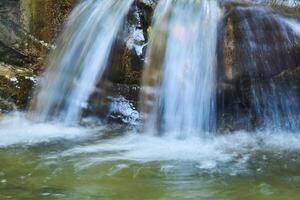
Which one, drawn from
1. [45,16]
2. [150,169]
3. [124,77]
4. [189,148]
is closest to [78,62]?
[124,77]

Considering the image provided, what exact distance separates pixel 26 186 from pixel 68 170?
52 centimetres

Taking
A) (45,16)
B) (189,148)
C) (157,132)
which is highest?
(45,16)

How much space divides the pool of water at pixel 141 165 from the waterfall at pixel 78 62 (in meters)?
0.43

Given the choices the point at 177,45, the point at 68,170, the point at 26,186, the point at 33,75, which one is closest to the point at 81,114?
the point at 33,75

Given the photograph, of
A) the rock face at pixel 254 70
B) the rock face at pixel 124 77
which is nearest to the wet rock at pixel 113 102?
the rock face at pixel 124 77

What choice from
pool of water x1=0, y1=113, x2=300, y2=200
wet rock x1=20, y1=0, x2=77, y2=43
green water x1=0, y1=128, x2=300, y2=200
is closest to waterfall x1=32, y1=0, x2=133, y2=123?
wet rock x1=20, y1=0, x2=77, y2=43

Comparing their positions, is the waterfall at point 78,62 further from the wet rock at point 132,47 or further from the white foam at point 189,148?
the white foam at point 189,148

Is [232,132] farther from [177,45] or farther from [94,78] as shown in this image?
[94,78]

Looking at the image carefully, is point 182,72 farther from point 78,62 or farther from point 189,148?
point 78,62

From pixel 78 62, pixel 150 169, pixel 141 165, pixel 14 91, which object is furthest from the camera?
pixel 14 91

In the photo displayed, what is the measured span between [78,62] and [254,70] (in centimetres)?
216

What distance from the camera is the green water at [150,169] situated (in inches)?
169

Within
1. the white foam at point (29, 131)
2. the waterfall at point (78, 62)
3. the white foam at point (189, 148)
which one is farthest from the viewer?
the waterfall at point (78, 62)

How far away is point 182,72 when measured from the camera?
652 centimetres
